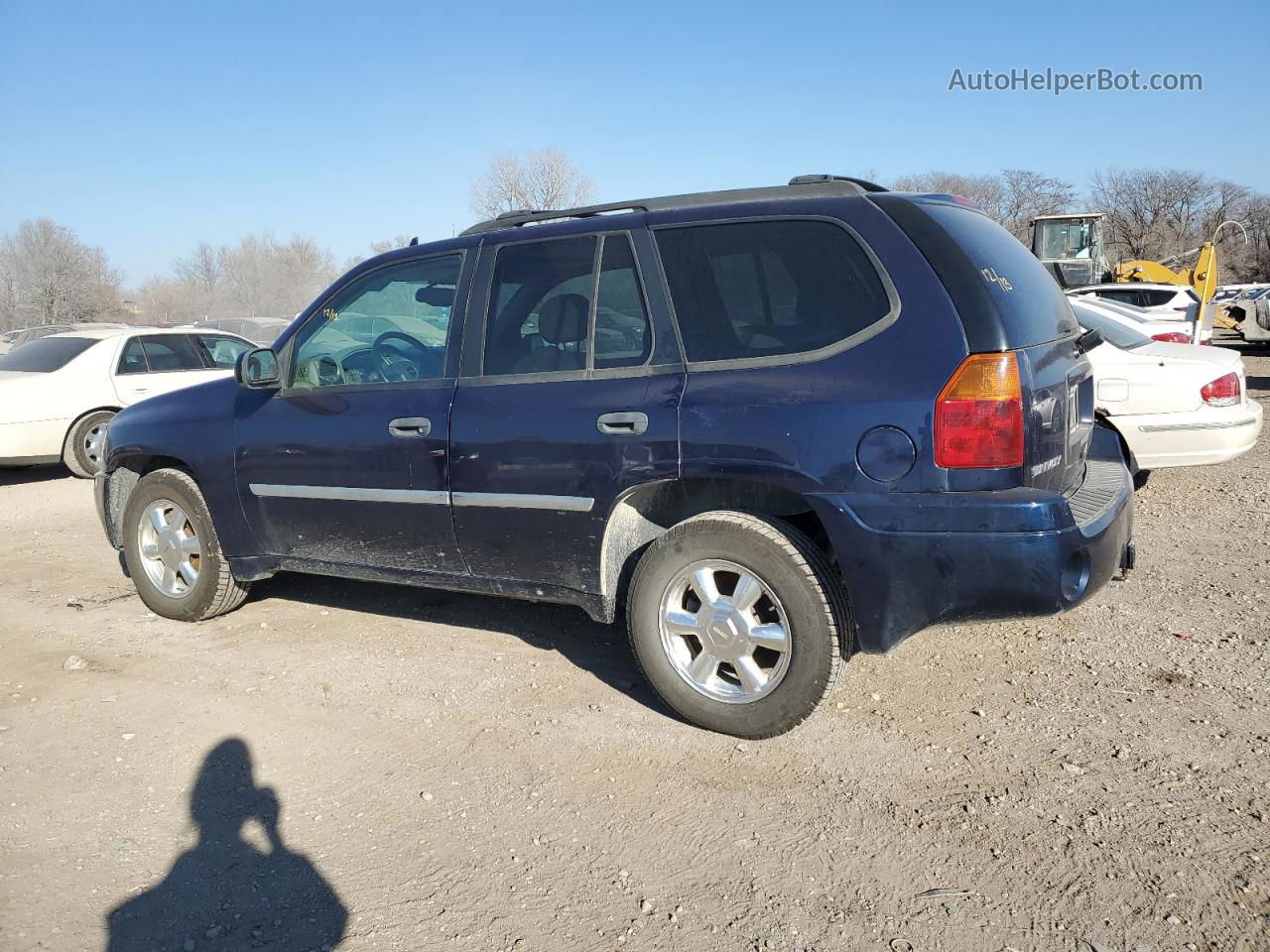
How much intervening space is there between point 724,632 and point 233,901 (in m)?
1.74

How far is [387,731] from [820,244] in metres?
2.42

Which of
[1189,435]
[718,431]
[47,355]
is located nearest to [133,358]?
[47,355]

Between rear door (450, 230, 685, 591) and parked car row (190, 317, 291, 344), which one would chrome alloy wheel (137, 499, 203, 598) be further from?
parked car row (190, 317, 291, 344)

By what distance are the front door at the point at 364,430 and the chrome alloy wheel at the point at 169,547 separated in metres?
0.60

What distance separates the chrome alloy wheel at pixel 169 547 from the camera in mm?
5125

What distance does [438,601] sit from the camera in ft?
17.9

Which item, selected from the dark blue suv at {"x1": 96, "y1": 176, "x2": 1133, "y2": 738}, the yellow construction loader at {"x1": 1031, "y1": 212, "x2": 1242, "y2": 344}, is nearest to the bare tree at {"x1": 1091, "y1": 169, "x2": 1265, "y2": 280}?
the yellow construction loader at {"x1": 1031, "y1": 212, "x2": 1242, "y2": 344}

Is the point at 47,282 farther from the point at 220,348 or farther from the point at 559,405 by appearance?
the point at 559,405

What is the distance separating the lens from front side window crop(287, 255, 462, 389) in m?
4.25

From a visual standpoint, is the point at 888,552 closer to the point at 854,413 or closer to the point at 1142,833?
the point at 854,413

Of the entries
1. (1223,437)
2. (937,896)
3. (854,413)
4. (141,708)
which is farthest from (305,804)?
(1223,437)

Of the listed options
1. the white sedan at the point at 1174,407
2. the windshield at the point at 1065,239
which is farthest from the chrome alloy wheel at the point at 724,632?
the windshield at the point at 1065,239

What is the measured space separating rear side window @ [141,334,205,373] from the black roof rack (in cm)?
807

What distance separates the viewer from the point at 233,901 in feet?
9.00
